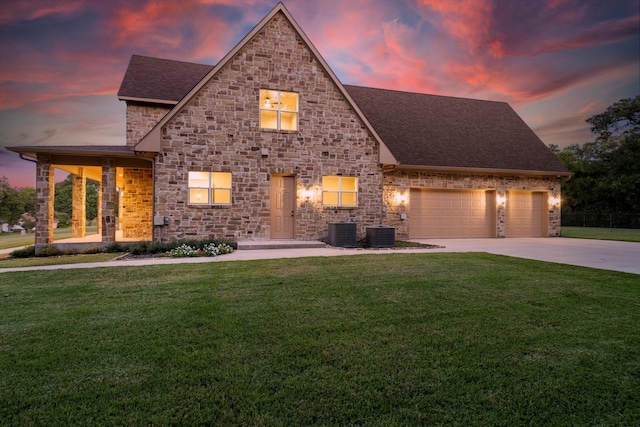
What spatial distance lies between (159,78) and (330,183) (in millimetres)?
9628

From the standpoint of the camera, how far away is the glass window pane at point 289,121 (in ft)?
40.8

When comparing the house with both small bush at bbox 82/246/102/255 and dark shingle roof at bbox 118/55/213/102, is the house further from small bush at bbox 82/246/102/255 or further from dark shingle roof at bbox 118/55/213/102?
small bush at bbox 82/246/102/255

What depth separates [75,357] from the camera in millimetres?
2779

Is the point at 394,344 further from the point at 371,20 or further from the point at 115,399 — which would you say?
the point at 371,20

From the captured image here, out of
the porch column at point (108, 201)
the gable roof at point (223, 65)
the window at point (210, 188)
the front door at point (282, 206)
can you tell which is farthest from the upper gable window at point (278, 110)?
the porch column at point (108, 201)

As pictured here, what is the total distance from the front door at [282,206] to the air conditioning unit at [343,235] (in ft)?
6.10

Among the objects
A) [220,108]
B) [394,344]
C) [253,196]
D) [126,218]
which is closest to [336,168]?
[253,196]

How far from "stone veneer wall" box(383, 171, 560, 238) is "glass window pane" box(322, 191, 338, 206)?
260 centimetres

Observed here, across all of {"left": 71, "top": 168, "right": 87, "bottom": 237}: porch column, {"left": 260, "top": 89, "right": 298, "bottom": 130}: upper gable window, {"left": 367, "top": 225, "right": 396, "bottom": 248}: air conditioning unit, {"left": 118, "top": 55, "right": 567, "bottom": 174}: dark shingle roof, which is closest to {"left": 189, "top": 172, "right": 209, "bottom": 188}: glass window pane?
{"left": 260, "top": 89, "right": 298, "bottom": 130}: upper gable window

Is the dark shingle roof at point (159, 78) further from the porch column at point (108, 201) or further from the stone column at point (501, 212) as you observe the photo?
the stone column at point (501, 212)

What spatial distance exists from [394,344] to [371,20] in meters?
19.5

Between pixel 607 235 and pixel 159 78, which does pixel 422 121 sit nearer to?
pixel 607 235

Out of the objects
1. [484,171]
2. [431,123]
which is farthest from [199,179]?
[484,171]

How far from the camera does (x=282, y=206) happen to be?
1246 centimetres
